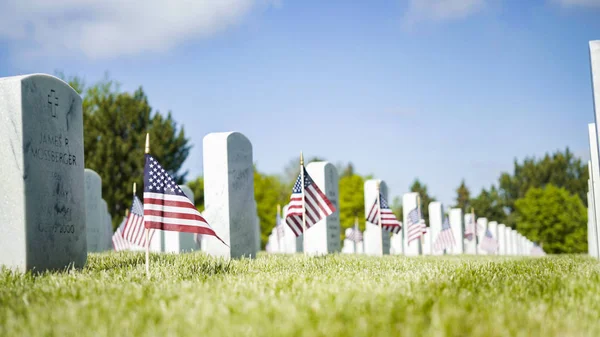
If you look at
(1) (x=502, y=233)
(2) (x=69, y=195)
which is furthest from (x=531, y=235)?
(2) (x=69, y=195)

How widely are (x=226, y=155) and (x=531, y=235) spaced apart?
62.0m

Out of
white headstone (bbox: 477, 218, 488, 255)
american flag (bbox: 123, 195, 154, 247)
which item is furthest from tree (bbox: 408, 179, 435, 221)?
american flag (bbox: 123, 195, 154, 247)

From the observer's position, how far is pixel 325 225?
20031mm

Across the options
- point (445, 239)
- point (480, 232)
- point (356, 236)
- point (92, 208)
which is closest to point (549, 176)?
point (480, 232)

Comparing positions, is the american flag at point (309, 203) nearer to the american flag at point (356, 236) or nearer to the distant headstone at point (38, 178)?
the distant headstone at point (38, 178)

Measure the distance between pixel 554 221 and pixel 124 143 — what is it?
1936 inches

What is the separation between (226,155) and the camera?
14.5 meters

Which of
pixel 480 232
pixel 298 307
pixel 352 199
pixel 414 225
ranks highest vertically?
pixel 352 199

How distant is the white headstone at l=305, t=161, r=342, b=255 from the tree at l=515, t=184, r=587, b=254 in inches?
2057

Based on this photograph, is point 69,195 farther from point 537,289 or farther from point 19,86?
point 537,289

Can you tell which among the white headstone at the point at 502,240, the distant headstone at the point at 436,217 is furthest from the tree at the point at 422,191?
the distant headstone at the point at 436,217

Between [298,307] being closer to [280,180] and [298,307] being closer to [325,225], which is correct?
[325,225]

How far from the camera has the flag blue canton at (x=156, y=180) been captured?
867 cm

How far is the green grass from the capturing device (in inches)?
171
